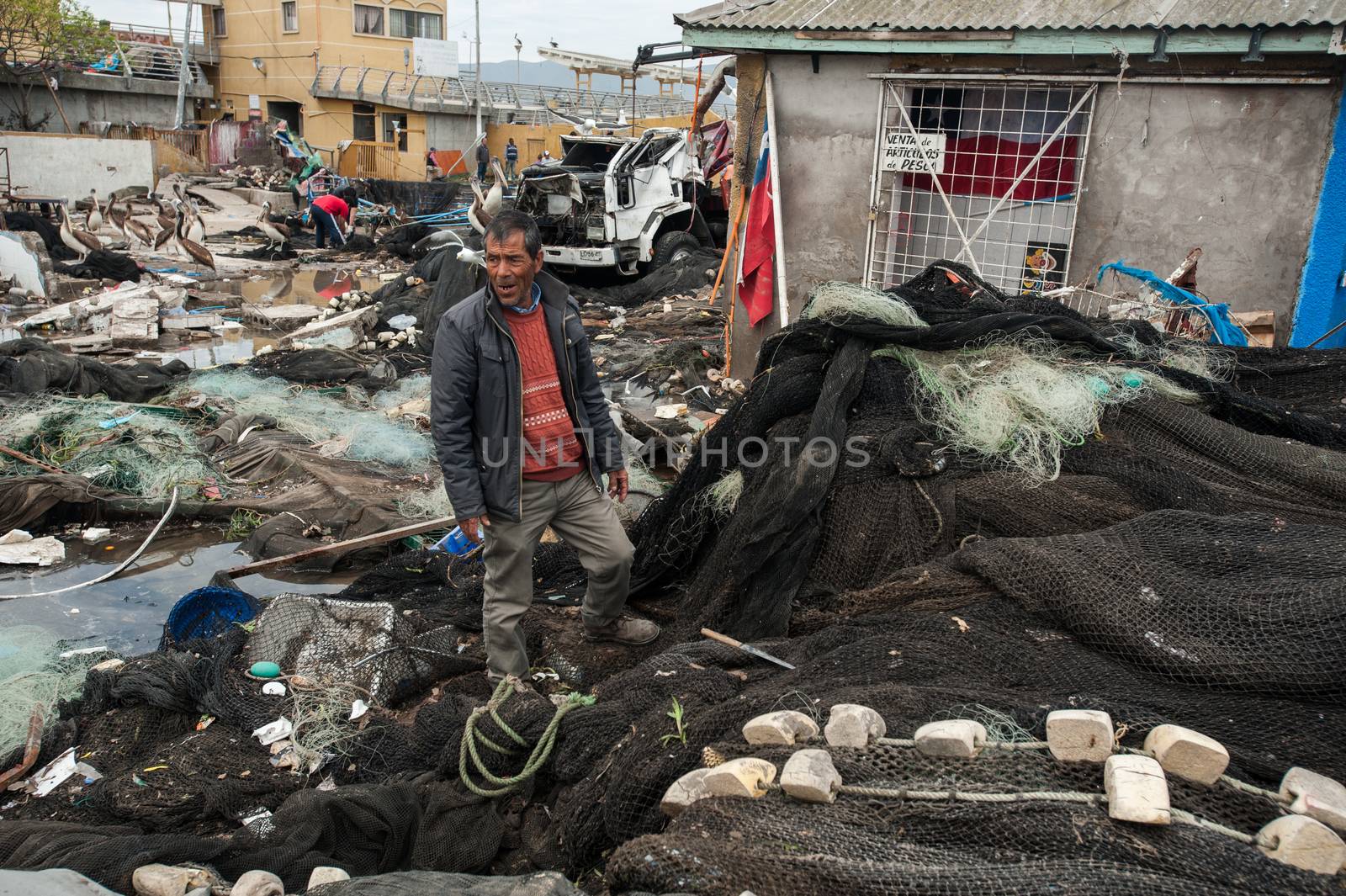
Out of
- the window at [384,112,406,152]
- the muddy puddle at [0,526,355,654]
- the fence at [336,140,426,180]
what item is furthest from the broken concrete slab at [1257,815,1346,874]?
the window at [384,112,406,152]

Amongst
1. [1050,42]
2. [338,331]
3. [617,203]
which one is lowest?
[338,331]

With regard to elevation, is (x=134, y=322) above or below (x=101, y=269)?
below

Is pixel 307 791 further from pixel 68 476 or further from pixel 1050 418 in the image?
pixel 68 476

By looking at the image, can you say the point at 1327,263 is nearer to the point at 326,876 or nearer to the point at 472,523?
the point at 472,523

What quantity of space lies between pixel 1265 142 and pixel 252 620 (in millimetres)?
7688

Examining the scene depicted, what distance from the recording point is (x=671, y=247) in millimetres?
16703

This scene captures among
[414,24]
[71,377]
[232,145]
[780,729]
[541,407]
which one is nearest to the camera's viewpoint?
[780,729]

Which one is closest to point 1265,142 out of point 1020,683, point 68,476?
point 1020,683

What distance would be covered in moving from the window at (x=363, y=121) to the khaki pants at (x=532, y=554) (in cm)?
4007

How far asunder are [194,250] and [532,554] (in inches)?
622

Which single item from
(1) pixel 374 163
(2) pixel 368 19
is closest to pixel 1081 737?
(1) pixel 374 163

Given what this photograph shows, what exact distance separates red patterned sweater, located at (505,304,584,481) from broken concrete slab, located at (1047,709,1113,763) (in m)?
2.24

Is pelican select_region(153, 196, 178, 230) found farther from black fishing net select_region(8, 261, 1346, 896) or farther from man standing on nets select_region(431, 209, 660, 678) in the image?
man standing on nets select_region(431, 209, 660, 678)

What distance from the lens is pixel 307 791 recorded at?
11.4 ft
